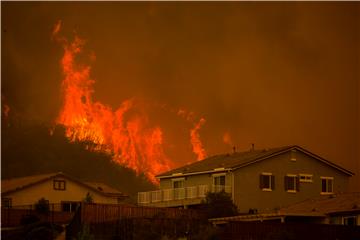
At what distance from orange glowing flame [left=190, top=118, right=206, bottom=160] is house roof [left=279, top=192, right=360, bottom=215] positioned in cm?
4476

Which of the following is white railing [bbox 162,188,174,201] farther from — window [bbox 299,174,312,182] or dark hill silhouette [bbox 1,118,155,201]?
dark hill silhouette [bbox 1,118,155,201]

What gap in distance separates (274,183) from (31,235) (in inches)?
850

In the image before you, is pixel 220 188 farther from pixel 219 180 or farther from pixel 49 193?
pixel 49 193

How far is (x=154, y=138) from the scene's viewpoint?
108 meters

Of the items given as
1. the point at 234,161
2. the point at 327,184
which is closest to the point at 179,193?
the point at 234,161

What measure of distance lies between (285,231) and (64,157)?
2849 inches

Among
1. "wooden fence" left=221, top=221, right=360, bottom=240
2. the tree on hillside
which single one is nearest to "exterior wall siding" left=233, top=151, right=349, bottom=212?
the tree on hillside

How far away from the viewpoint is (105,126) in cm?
11000

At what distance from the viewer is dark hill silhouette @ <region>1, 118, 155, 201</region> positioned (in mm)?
110125

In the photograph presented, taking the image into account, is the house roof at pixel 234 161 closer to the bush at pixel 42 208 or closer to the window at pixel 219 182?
the window at pixel 219 182

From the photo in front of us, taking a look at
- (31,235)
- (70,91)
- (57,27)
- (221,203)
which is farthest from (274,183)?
(57,27)

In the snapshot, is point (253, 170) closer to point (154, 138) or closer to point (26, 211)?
point (26, 211)

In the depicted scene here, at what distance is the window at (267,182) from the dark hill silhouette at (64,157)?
49.9 m

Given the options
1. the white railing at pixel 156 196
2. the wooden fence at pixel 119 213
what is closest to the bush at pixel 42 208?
the white railing at pixel 156 196
